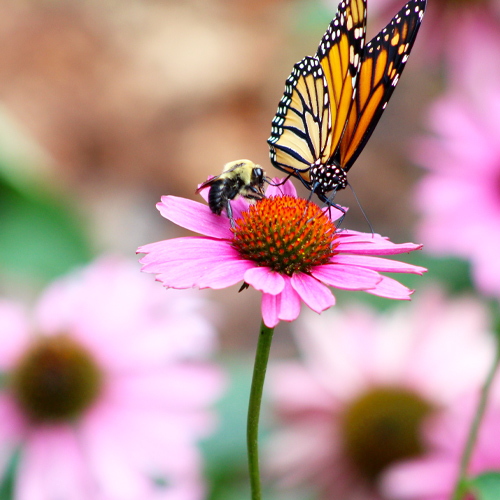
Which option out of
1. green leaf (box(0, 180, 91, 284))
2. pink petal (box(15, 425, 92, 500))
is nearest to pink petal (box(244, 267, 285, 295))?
pink petal (box(15, 425, 92, 500))

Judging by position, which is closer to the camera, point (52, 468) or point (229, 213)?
point (229, 213)

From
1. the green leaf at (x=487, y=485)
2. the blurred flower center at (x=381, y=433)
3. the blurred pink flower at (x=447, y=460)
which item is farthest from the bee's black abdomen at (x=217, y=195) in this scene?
the blurred flower center at (x=381, y=433)

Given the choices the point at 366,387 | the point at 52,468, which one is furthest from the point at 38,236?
the point at 366,387

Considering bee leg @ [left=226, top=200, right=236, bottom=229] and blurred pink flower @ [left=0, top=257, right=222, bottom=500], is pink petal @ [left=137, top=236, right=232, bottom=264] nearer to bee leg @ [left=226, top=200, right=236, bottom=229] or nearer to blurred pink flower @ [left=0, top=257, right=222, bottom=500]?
bee leg @ [left=226, top=200, right=236, bottom=229]

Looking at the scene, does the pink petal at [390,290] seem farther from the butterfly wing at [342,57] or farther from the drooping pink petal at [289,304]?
the butterfly wing at [342,57]

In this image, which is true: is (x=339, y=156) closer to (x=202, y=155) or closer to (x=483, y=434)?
(x=483, y=434)

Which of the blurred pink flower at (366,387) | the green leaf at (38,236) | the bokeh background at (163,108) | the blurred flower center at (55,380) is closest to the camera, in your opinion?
the blurred flower center at (55,380)

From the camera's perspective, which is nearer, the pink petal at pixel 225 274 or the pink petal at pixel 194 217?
the pink petal at pixel 225 274

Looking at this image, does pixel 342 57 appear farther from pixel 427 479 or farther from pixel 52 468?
pixel 52 468
